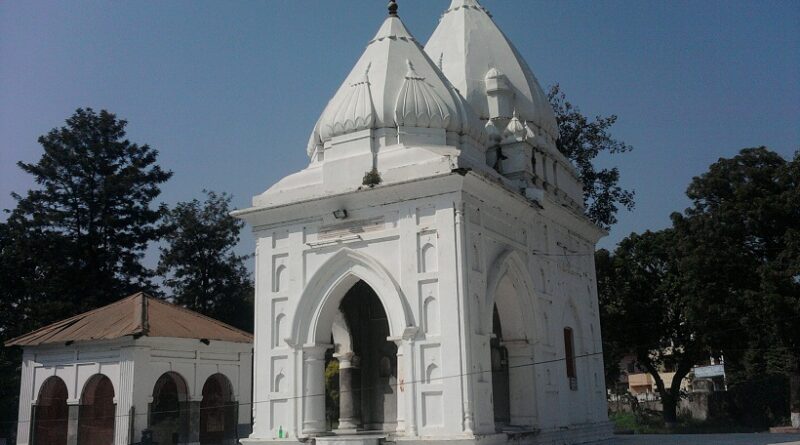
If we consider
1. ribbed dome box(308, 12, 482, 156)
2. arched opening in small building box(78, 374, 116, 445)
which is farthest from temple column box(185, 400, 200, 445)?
ribbed dome box(308, 12, 482, 156)

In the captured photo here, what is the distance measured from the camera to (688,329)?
3089 centimetres

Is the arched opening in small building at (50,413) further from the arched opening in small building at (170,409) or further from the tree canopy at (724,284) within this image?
the tree canopy at (724,284)

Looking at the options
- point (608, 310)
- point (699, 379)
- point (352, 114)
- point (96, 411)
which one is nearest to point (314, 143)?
point (352, 114)

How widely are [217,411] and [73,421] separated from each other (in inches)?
156

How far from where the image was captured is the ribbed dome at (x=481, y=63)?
19328 millimetres

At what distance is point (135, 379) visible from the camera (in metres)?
20.1

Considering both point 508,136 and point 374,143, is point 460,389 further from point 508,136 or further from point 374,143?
point 508,136

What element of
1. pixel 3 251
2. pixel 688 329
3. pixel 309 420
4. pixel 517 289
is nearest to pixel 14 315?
pixel 3 251

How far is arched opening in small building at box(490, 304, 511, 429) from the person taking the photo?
644 inches

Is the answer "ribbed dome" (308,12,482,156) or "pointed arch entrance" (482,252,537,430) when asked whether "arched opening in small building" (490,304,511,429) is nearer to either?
"pointed arch entrance" (482,252,537,430)

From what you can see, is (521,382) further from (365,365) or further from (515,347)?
(365,365)

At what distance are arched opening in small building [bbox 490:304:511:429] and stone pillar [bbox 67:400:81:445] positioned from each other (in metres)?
11.2

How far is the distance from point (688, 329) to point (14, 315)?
25.8 meters

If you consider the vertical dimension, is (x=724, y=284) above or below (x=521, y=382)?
above
